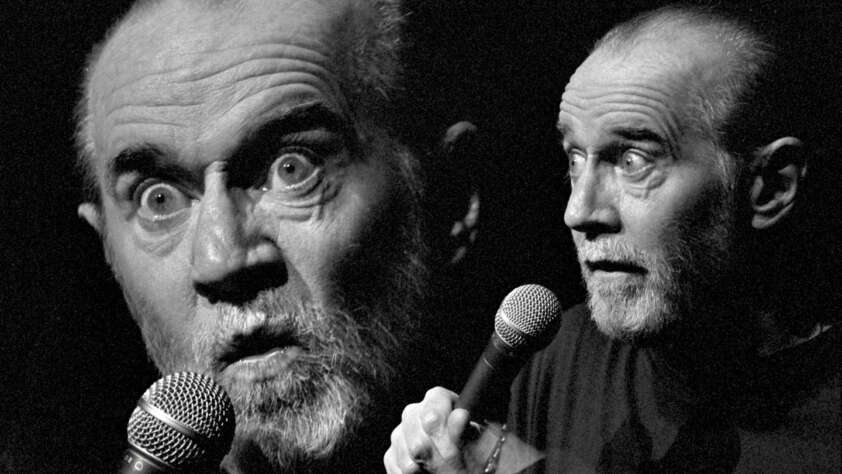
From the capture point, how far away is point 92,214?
2.23 m

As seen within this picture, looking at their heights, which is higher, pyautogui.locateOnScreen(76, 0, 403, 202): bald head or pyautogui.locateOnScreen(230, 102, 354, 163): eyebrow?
pyautogui.locateOnScreen(76, 0, 403, 202): bald head

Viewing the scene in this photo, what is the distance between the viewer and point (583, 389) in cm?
192

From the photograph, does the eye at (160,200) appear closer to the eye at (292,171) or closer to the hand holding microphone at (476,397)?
the eye at (292,171)

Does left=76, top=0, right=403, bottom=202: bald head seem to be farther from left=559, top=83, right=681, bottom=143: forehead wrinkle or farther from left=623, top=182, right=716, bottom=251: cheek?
left=623, top=182, right=716, bottom=251: cheek

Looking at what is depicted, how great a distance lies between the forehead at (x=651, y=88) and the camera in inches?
67.5

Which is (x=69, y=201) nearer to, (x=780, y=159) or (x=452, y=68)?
(x=452, y=68)

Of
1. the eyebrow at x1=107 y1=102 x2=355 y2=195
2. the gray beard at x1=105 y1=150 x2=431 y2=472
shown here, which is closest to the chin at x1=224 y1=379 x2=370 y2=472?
the gray beard at x1=105 y1=150 x2=431 y2=472

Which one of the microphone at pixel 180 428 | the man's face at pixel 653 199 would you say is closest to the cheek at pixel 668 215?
the man's face at pixel 653 199

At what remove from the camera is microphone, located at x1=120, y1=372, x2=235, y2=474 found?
4.52 feet

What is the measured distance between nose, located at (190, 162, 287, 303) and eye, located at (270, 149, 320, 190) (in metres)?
0.07

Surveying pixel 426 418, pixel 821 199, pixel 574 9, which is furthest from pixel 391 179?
pixel 821 199

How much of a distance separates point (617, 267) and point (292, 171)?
641 millimetres

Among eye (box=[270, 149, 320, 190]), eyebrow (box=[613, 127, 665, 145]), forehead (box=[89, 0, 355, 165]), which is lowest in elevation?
eyebrow (box=[613, 127, 665, 145])

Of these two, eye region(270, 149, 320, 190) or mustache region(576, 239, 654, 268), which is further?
eye region(270, 149, 320, 190)
